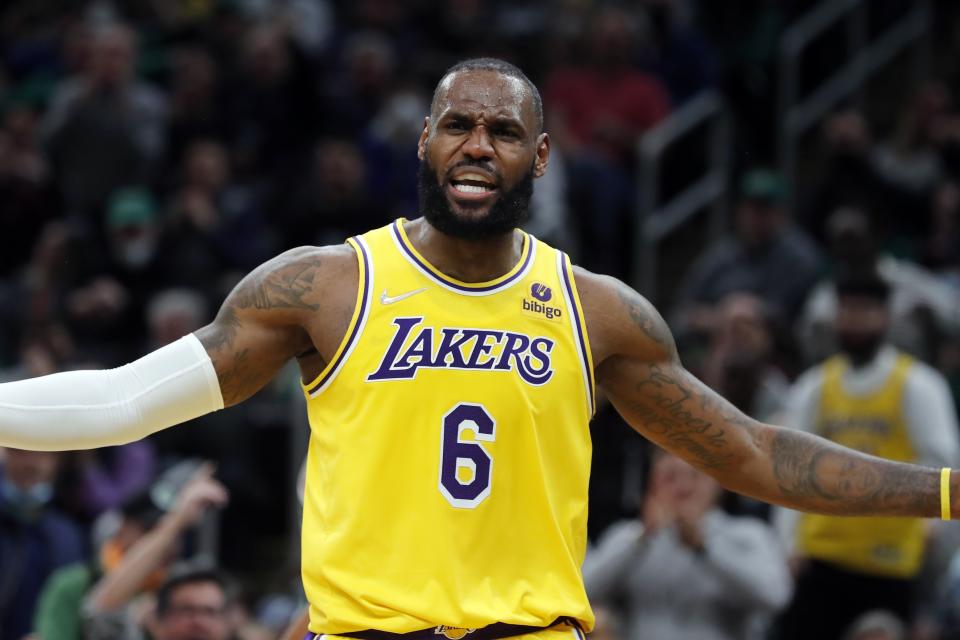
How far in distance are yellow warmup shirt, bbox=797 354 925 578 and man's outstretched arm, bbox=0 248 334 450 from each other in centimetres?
515

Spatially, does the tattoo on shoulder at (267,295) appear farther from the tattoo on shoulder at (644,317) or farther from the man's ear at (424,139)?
the tattoo on shoulder at (644,317)

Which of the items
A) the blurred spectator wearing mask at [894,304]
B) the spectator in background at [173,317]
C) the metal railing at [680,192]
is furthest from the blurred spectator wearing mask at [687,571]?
the metal railing at [680,192]

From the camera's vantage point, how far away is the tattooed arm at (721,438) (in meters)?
4.76

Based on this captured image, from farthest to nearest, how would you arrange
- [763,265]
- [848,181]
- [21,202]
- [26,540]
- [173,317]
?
[21,202] → [848,181] → [763,265] → [173,317] → [26,540]

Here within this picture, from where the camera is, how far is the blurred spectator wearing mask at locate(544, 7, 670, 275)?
41.3 ft

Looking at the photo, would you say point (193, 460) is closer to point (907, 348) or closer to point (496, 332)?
point (907, 348)

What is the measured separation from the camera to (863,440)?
9164mm

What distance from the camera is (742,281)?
1120cm

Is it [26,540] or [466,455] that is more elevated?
[466,455]

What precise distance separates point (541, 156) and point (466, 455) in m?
0.88

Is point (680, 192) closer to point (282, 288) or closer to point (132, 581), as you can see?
point (132, 581)

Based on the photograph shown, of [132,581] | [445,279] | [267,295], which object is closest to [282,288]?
[267,295]

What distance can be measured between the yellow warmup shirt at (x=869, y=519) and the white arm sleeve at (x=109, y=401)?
5.27m

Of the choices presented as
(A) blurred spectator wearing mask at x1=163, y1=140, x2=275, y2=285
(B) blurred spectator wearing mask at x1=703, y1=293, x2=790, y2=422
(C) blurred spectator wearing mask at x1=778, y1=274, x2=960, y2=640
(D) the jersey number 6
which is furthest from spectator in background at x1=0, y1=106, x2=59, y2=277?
(D) the jersey number 6
